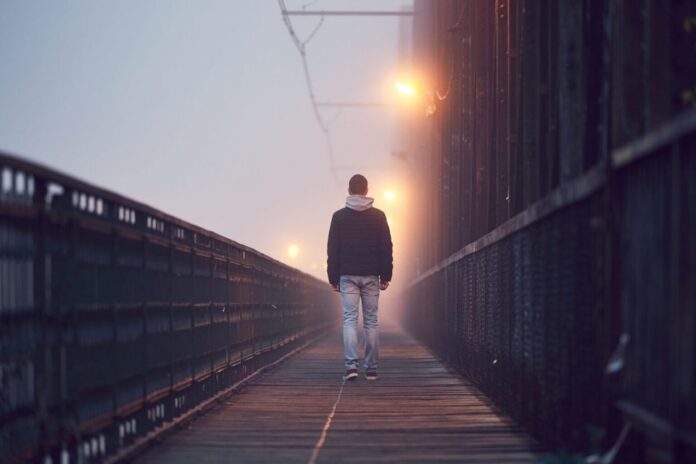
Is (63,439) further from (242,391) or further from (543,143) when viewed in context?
(242,391)

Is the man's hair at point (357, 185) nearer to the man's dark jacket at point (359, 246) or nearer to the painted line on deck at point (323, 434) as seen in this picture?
the man's dark jacket at point (359, 246)

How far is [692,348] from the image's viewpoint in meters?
3.67

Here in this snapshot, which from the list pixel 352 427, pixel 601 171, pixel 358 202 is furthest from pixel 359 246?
pixel 601 171

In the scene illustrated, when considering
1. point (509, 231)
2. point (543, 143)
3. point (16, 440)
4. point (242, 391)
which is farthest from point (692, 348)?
point (242, 391)

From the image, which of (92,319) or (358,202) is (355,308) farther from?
(92,319)

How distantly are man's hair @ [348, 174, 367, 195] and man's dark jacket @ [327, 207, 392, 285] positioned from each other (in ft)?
0.78

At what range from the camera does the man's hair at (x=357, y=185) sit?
12.3m

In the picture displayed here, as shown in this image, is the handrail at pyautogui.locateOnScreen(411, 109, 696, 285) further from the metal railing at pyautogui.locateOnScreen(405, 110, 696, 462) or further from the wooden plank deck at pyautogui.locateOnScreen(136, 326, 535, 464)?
the wooden plank deck at pyautogui.locateOnScreen(136, 326, 535, 464)

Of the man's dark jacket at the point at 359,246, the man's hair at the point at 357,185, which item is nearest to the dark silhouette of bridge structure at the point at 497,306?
the man's dark jacket at the point at 359,246

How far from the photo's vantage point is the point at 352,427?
7.96 m

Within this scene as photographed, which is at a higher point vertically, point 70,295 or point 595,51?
point 595,51

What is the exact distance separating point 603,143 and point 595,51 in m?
0.62

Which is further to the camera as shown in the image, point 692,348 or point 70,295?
point 70,295

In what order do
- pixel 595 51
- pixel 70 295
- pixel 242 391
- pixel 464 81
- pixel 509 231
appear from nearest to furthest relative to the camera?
1. pixel 70 295
2. pixel 595 51
3. pixel 509 231
4. pixel 242 391
5. pixel 464 81
